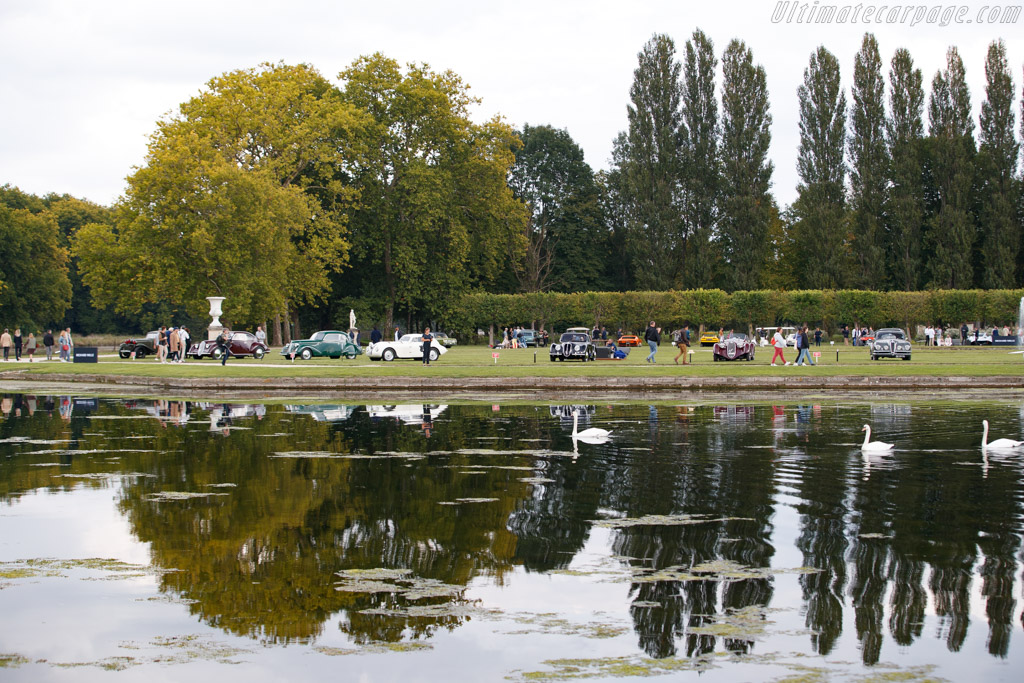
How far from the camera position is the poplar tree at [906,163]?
260ft

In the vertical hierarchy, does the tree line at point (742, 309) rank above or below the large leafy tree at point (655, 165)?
below

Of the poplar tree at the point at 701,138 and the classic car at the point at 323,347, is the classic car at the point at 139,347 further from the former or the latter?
the poplar tree at the point at 701,138

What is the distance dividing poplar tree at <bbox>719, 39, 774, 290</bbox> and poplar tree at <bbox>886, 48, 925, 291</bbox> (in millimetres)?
9892

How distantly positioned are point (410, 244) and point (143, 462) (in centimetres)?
6212

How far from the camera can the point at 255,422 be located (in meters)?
19.7

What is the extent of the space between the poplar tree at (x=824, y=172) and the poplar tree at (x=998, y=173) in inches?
418

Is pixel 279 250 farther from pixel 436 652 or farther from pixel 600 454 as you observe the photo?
pixel 436 652


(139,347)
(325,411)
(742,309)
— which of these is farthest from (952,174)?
(325,411)

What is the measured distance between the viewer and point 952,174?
258 ft

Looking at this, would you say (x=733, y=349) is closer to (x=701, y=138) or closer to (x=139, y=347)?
(x=139, y=347)

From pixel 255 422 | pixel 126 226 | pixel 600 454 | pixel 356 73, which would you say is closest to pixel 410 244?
pixel 356 73

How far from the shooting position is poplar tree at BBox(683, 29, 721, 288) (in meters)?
85.4

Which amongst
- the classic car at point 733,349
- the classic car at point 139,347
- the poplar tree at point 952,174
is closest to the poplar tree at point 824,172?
the poplar tree at point 952,174

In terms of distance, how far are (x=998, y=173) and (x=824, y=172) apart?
13047mm
